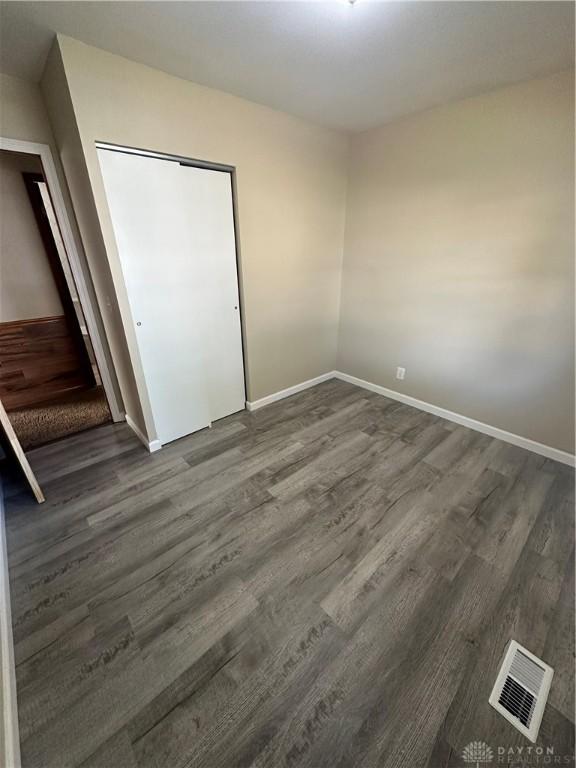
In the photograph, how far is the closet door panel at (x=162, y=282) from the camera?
1.82 metres

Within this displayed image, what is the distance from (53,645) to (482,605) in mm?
1818

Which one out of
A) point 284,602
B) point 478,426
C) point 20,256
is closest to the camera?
point 284,602

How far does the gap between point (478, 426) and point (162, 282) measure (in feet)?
9.21

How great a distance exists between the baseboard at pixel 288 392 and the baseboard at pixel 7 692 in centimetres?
199

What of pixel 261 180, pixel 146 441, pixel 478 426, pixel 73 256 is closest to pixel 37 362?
pixel 73 256

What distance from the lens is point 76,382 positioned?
11.0ft

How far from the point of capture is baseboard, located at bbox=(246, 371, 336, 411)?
2964mm

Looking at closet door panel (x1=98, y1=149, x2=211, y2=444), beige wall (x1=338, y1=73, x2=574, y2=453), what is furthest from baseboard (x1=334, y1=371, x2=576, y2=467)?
closet door panel (x1=98, y1=149, x2=211, y2=444)

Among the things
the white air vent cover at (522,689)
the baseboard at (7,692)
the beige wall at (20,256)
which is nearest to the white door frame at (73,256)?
the beige wall at (20,256)

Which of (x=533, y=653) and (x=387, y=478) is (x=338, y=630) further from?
(x=387, y=478)

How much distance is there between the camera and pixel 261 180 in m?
2.35

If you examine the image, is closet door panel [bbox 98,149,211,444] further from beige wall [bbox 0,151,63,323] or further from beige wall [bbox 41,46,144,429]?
beige wall [bbox 0,151,63,323]

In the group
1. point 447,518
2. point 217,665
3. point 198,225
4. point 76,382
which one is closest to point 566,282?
point 447,518

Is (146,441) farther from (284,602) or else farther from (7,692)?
(284,602)
